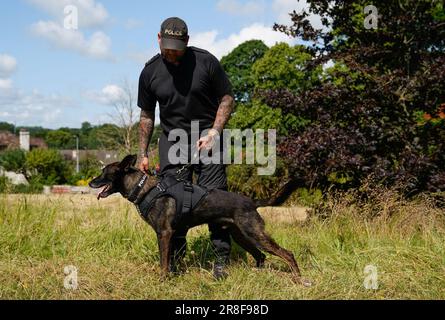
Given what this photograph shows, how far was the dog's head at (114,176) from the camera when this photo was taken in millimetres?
4805

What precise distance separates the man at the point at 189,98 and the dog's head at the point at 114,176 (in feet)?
0.89

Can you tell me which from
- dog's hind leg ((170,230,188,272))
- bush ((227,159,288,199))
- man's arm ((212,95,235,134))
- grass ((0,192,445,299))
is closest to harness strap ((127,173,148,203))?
dog's hind leg ((170,230,188,272))

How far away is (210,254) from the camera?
5.64 meters

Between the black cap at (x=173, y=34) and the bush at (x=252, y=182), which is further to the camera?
the bush at (x=252, y=182)

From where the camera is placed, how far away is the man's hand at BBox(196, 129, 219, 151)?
4672 millimetres

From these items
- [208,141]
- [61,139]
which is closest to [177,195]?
[208,141]

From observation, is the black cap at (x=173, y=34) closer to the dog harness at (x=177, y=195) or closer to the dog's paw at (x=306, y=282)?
the dog harness at (x=177, y=195)

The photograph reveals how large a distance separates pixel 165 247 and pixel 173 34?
188cm

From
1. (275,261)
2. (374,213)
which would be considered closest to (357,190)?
(374,213)

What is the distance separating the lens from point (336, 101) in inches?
322

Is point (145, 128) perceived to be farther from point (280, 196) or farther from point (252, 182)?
point (252, 182)

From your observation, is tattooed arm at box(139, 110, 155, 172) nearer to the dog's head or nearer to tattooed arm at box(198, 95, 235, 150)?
the dog's head

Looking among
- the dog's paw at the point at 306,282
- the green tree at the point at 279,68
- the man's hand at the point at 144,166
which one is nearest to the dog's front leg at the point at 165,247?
the man's hand at the point at 144,166

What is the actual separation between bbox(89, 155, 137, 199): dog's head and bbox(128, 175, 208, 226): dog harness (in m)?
0.19
